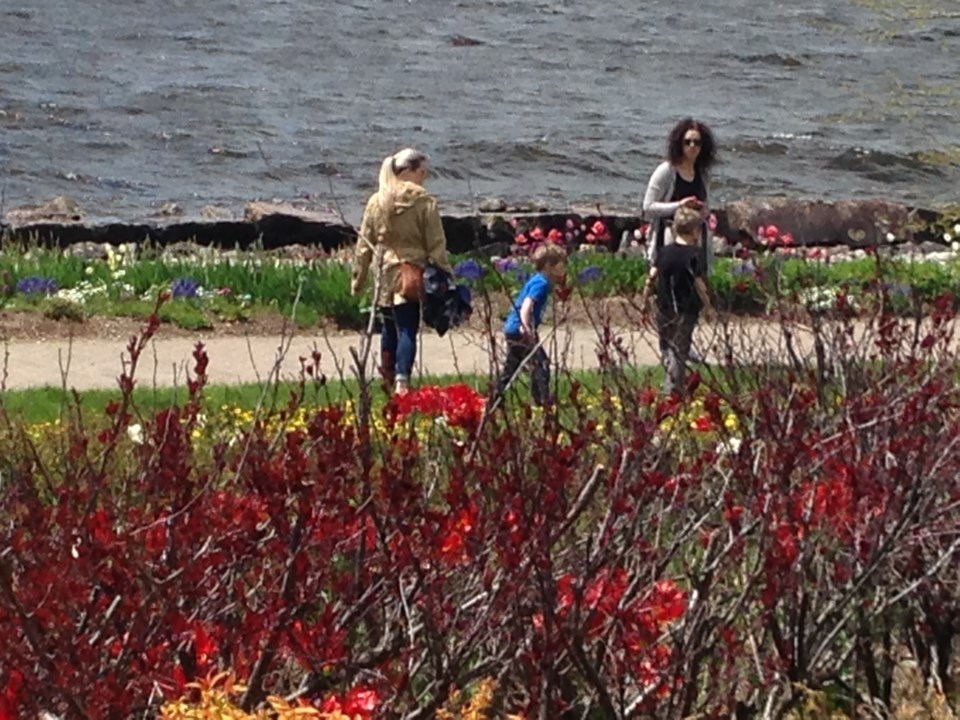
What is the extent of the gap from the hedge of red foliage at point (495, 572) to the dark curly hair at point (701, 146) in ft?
20.3

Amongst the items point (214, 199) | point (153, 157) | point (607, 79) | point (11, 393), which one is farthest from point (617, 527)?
point (607, 79)

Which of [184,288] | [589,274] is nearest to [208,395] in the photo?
[184,288]

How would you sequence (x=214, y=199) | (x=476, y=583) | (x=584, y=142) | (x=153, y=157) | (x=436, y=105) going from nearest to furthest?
1. (x=476, y=583)
2. (x=214, y=199)
3. (x=153, y=157)
4. (x=584, y=142)
5. (x=436, y=105)

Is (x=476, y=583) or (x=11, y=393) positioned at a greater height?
(x=476, y=583)

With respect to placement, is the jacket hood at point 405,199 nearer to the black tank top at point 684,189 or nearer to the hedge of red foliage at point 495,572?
the black tank top at point 684,189

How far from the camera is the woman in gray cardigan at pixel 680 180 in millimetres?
10484

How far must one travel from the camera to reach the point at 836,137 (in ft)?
107

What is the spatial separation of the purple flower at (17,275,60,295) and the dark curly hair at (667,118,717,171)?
406 centimetres

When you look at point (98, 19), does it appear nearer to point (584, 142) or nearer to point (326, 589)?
point (584, 142)

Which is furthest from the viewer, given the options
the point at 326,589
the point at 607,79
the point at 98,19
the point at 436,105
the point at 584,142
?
the point at 98,19

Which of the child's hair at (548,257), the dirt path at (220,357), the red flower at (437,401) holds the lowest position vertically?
the dirt path at (220,357)

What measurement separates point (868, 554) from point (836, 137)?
29.2 m

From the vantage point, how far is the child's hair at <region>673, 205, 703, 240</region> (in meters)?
9.97

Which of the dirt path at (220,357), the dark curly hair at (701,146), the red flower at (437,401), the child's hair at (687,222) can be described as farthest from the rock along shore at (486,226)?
the red flower at (437,401)
